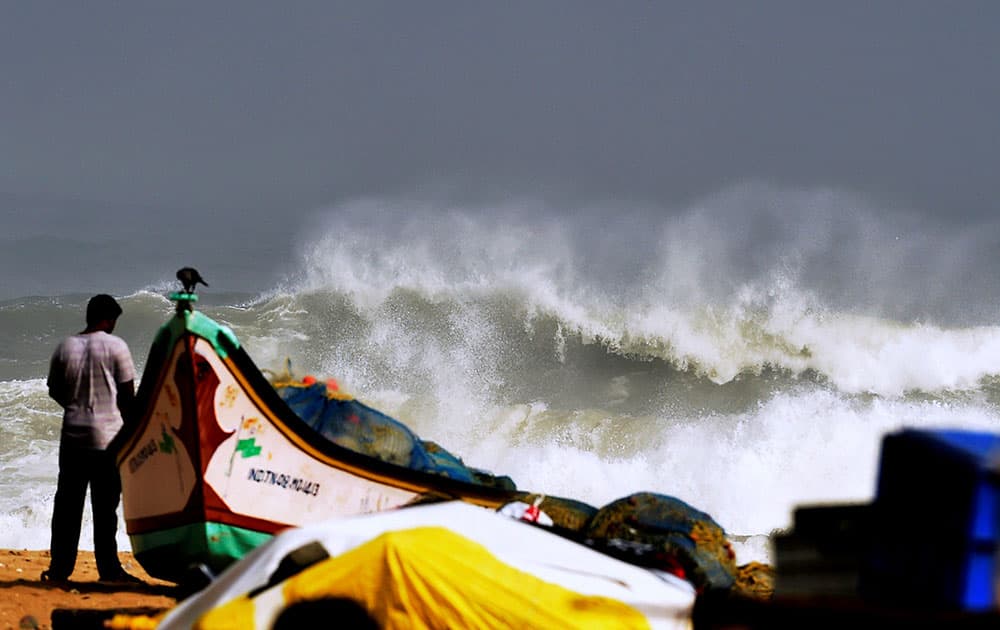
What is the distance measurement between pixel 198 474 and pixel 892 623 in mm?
5495

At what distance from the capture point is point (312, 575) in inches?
156

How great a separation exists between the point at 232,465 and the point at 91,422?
1266 mm

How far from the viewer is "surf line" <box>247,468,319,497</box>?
294 inches

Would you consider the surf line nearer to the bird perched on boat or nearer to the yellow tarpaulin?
the bird perched on boat

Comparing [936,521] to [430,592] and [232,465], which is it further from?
[232,465]

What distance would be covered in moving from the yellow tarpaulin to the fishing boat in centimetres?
298

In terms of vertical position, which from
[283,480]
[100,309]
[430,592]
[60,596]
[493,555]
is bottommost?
[60,596]

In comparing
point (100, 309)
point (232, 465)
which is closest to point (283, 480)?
point (232, 465)

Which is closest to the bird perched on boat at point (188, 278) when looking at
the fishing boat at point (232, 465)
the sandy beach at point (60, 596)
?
Result: the fishing boat at point (232, 465)

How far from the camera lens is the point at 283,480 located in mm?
7535

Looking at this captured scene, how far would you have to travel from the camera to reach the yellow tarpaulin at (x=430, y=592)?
3.90 m

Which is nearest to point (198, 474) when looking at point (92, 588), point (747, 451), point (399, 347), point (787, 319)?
point (92, 588)

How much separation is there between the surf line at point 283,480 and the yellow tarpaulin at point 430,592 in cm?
337

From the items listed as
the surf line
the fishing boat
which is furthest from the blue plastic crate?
the surf line
